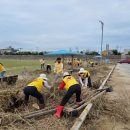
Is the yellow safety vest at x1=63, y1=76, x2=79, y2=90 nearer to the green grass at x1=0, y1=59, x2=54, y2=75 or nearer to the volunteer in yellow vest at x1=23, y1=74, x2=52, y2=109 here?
the volunteer in yellow vest at x1=23, y1=74, x2=52, y2=109

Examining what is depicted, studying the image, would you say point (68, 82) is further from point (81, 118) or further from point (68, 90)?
point (81, 118)

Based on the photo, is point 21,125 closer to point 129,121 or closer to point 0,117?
point 0,117

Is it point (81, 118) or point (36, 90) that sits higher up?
point (36, 90)

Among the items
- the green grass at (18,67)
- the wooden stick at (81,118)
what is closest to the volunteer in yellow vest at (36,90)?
the wooden stick at (81,118)

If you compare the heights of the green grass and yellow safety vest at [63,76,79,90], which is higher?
yellow safety vest at [63,76,79,90]

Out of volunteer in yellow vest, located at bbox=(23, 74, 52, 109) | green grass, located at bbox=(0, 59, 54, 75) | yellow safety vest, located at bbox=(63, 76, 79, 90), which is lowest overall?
green grass, located at bbox=(0, 59, 54, 75)

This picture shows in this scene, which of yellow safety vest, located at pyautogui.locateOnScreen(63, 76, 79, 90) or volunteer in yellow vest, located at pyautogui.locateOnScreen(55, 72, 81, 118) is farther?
yellow safety vest, located at pyautogui.locateOnScreen(63, 76, 79, 90)

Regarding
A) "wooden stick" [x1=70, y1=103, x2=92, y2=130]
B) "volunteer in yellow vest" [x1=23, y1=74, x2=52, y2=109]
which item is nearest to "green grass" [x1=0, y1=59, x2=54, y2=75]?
"volunteer in yellow vest" [x1=23, y1=74, x2=52, y2=109]

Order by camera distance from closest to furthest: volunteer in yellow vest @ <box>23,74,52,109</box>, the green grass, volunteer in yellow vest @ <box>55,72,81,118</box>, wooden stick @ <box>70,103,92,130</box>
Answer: wooden stick @ <box>70,103,92,130</box>, volunteer in yellow vest @ <box>55,72,81,118</box>, volunteer in yellow vest @ <box>23,74,52,109</box>, the green grass

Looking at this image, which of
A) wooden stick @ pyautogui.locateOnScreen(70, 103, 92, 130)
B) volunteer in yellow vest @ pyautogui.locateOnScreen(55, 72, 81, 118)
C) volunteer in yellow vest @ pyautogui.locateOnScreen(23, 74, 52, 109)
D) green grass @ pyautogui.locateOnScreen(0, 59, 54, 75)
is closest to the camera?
wooden stick @ pyautogui.locateOnScreen(70, 103, 92, 130)

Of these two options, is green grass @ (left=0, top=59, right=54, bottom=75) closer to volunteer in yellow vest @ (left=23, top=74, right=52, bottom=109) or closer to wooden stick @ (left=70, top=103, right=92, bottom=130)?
volunteer in yellow vest @ (left=23, top=74, right=52, bottom=109)

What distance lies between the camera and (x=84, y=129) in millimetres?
7387

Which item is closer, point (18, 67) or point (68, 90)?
point (68, 90)

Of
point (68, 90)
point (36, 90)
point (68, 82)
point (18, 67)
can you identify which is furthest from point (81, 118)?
point (18, 67)
